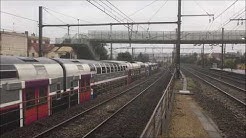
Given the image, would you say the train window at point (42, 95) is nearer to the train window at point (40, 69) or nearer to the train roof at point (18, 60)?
the train window at point (40, 69)

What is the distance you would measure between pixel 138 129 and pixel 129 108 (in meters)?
6.16

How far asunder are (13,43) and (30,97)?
4810cm

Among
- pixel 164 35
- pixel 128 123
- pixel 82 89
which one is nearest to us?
pixel 128 123

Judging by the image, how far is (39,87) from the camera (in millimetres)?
15508

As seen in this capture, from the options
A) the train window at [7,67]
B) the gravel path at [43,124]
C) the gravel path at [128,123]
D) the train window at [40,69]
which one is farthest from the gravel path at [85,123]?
the train window at [7,67]

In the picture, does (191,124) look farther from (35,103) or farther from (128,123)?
(35,103)

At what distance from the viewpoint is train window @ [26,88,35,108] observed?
47.2 feet

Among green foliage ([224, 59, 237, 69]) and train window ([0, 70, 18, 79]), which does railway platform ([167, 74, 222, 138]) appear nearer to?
train window ([0, 70, 18, 79])

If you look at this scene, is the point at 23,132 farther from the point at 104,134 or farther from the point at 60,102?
the point at 60,102

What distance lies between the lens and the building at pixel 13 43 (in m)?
56.5

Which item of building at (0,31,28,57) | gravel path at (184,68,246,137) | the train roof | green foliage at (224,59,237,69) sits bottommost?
gravel path at (184,68,246,137)

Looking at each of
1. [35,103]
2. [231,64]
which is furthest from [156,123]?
[231,64]

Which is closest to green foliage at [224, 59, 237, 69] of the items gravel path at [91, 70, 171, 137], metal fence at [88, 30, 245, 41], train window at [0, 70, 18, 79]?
metal fence at [88, 30, 245, 41]

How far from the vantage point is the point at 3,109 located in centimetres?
1251
